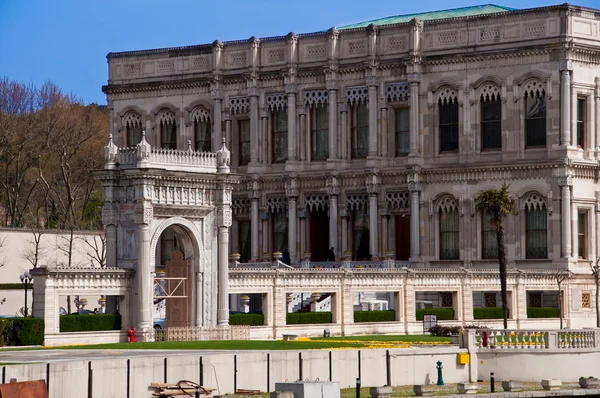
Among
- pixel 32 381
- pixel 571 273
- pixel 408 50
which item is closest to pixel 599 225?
pixel 571 273

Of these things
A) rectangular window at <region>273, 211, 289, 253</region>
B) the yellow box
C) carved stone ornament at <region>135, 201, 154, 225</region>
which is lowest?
the yellow box

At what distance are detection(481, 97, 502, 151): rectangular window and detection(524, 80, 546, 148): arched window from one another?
1736mm

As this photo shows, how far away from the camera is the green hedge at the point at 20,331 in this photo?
59062 millimetres

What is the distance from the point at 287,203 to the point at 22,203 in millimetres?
36731

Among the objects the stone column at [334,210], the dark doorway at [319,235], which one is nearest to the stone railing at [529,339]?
the stone column at [334,210]

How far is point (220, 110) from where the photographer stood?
10050 centimetres

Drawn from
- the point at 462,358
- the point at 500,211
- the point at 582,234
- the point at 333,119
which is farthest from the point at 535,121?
the point at 462,358

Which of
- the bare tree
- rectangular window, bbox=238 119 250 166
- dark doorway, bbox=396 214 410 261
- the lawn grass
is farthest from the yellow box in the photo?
rectangular window, bbox=238 119 250 166

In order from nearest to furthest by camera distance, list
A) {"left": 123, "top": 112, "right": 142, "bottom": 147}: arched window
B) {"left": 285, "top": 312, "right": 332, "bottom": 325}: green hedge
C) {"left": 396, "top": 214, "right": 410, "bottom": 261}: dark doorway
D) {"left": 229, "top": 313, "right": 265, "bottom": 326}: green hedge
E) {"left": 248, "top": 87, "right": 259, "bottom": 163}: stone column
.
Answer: {"left": 229, "top": 313, "right": 265, "bottom": 326}: green hedge → {"left": 285, "top": 312, "right": 332, "bottom": 325}: green hedge → {"left": 396, "top": 214, "right": 410, "bottom": 261}: dark doorway → {"left": 248, "top": 87, "right": 259, "bottom": 163}: stone column → {"left": 123, "top": 112, "right": 142, "bottom": 147}: arched window

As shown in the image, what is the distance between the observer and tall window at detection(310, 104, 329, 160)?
319ft

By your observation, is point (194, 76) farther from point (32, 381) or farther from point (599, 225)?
point (32, 381)

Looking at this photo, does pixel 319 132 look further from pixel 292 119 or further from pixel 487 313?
pixel 487 313

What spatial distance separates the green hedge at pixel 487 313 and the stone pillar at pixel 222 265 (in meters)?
17.9

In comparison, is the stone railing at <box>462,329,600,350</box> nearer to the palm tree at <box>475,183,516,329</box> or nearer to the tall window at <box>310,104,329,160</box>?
the palm tree at <box>475,183,516,329</box>
